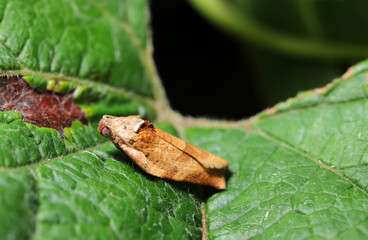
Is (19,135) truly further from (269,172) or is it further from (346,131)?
(346,131)

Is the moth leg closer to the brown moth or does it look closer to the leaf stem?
the brown moth

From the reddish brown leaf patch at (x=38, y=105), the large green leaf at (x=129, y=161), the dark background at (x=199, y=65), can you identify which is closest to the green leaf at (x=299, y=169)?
the large green leaf at (x=129, y=161)

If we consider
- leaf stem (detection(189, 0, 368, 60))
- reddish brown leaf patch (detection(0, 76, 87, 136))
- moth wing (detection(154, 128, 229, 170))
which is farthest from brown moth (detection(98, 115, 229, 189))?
leaf stem (detection(189, 0, 368, 60))

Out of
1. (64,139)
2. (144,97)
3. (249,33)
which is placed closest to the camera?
(64,139)

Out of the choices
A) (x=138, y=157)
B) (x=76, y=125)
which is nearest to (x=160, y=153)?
(x=138, y=157)

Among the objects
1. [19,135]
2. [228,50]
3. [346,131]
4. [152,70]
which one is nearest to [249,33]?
[228,50]

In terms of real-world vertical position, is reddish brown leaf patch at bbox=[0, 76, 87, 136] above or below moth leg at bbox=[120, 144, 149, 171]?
above
